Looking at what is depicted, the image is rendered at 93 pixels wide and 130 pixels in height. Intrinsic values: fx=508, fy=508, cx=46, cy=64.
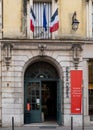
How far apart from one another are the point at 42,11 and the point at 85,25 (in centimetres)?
271

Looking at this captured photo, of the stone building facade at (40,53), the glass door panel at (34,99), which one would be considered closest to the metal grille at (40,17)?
the stone building facade at (40,53)

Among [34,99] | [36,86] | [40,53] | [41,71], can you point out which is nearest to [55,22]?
[40,53]

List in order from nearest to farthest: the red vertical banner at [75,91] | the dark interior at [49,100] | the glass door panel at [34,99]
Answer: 1. the red vertical banner at [75,91]
2. the glass door panel at [34,99]
3. the dark interior at [49,100]

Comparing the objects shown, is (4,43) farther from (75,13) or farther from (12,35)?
(75,13)

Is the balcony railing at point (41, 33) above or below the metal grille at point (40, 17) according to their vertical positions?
below

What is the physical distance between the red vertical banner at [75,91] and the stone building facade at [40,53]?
7.3 inches

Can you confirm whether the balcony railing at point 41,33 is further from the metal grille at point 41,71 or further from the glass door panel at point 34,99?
the glass door panel at point 34,99

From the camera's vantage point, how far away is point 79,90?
98.2 ft

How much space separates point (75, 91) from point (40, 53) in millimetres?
3033

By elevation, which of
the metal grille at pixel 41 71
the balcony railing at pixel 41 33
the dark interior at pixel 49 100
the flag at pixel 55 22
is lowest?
the dark interior at pixel 49 100

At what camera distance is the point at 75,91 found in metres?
29.8

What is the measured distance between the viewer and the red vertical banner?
97.8ft

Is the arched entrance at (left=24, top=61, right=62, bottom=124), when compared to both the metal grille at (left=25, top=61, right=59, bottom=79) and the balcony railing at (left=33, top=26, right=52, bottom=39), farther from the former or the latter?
the balcony railing at (left=33, top=26, right=52, bottom=39)

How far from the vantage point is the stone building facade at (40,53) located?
29469 mm
